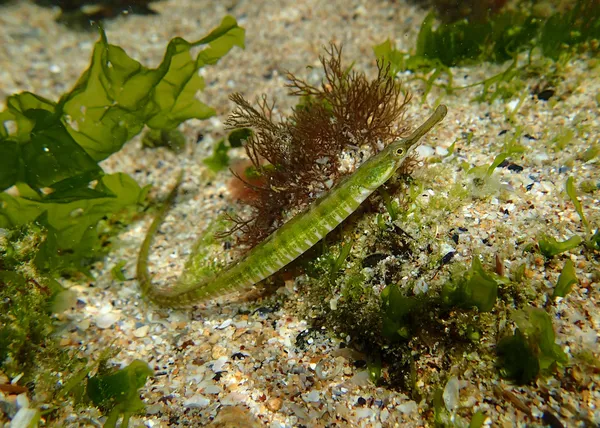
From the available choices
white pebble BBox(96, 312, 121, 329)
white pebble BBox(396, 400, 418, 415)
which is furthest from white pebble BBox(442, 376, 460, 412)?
white pebble BBox(96, 312, 121, 329)

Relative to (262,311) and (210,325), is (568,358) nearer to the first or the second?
(262,311)

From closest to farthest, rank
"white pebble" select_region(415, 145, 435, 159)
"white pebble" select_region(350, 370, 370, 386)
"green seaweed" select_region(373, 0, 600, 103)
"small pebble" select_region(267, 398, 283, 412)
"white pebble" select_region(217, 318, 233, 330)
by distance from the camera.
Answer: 1. "small pebble" select_region(267, 398, 283, 412)
2. "white pebble" select_region(350, 370, 370, 386)
3. "white pebble" select_region(217, 318, 233, 330)
4. "white pebble" select_region(415, 145, 435, 159)
5. "green seaweed" select_region(373, 0, 600, 103)

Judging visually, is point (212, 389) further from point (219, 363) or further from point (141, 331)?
point (141, 331)

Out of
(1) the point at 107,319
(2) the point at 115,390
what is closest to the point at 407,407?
(2) the point at 115,390

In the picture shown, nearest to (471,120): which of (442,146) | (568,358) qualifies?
(442,146)

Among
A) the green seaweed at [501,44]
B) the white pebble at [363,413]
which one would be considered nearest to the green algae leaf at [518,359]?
the white pebble at [363,413]

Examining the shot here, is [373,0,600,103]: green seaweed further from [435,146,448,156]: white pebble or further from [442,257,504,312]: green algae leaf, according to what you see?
[442,257,504,312]: green algae leaf
